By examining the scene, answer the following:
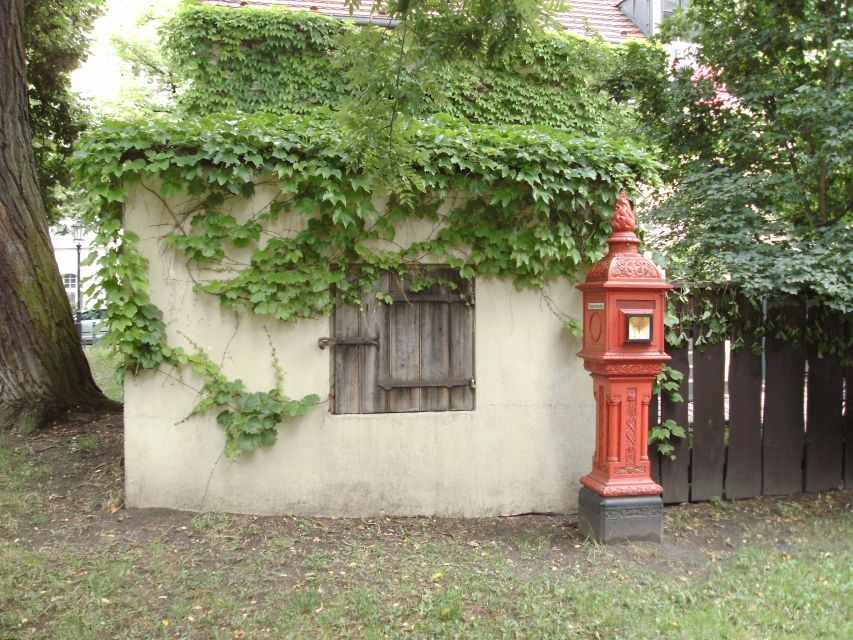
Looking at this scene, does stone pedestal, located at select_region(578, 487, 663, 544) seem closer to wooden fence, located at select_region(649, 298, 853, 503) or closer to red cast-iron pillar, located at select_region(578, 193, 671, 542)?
red cast-iron pillar, located at select_region(578, 193, 671, 542)

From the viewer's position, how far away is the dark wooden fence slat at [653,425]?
536cm

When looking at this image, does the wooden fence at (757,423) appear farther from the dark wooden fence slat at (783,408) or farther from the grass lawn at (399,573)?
the grass lawn at (399,573)

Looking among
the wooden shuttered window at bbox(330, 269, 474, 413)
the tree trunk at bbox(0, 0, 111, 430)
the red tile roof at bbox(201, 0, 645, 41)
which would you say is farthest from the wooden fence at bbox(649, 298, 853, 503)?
the tree trunk at bbox(0, 0, 111, 430)

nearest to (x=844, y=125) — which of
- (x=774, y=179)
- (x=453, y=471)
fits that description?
(x=774, y=179)

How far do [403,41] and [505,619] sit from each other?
3214mm

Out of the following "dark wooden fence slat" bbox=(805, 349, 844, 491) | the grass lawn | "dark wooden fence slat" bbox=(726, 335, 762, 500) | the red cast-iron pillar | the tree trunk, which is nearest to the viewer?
the grass lawn

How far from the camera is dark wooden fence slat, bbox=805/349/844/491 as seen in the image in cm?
566

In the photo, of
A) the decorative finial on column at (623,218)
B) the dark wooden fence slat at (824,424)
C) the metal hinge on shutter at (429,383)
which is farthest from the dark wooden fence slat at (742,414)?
the metal hinge on shutter at (429,383)

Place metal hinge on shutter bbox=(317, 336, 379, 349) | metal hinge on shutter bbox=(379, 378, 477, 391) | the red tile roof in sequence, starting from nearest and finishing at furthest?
metal hinge on shutter bbox=(317, 336, 379, 349)
metal hinge on shutter bbox=(379, 378, 477, 391)
the red tile roof

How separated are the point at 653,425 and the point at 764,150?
2.71m

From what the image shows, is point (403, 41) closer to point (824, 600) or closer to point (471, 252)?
point (471, 252)

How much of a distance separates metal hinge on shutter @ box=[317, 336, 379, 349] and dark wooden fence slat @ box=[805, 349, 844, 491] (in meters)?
3.93

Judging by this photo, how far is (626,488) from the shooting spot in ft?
15.2

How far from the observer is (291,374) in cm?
497
